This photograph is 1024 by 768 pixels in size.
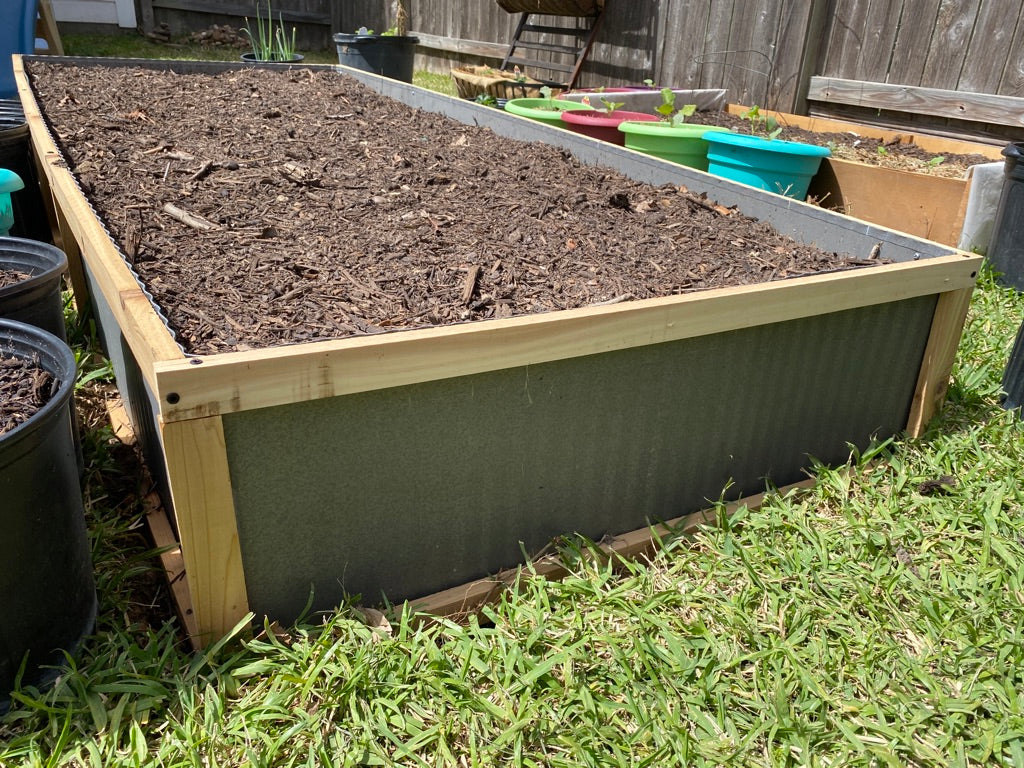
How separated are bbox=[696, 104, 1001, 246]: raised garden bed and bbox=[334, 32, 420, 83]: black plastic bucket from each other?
3661 millimetres

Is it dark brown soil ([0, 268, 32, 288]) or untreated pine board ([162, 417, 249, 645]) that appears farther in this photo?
dark brown soil ([0, 268, 32, 288])

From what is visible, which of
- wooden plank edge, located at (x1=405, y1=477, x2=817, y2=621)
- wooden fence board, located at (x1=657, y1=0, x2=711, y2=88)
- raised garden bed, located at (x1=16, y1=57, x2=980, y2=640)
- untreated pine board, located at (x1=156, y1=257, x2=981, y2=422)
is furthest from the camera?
wooden fence board, located at (x1=657, y1=0, x2=711, y2=88)

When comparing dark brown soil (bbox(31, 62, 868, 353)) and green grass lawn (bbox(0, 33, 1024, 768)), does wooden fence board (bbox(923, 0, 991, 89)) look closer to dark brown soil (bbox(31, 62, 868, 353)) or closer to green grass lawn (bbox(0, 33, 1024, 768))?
dark brown soil (bbox(31, 62, 868, 353))

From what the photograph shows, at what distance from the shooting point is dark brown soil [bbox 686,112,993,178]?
405 cm

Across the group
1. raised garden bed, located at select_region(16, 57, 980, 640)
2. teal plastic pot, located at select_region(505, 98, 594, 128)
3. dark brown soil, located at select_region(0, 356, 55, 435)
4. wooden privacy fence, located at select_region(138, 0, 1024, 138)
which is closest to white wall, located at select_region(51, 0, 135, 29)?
wooden privacy fence, located at select_region(138, 0, 1024, 138)

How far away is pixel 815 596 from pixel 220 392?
4.23ft

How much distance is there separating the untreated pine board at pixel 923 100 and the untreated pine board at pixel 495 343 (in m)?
2.78

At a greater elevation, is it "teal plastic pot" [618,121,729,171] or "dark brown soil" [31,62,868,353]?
"teal plastic pot" [618,121,729,171]

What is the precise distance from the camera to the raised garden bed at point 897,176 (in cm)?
359

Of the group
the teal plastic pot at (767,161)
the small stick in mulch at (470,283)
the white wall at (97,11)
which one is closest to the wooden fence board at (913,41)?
the teal plastic pot at (767,161)

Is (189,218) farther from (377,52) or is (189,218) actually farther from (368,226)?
(377,52)

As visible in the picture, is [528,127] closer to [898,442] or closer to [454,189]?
[454,189]

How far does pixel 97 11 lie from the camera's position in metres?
10.7

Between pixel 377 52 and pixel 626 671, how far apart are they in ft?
21.4
